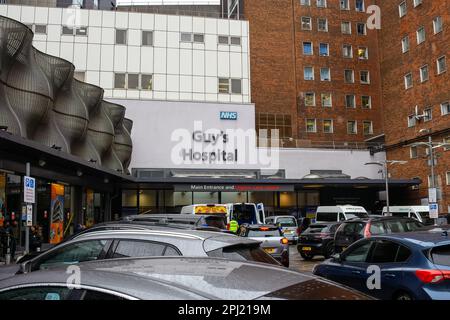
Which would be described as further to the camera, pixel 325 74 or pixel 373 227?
pixel 325 74

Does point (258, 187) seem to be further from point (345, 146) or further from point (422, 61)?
point (422, 61)

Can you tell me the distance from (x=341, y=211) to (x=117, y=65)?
2512 centimetres

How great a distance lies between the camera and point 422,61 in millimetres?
44500

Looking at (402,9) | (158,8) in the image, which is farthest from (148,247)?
(158,8)

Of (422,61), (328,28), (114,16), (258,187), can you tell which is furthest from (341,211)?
(328,28)

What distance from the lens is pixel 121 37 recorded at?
45.0 metres

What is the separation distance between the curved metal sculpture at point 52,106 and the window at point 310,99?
25358 millimetres

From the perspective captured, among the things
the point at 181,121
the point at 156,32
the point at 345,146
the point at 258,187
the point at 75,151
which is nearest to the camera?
the point at 75,151

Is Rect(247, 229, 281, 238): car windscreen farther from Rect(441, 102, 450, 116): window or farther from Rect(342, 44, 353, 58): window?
Rect(342, 44, 353, 58): window

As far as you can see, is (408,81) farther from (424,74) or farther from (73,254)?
(73,254)

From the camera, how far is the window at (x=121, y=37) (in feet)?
147

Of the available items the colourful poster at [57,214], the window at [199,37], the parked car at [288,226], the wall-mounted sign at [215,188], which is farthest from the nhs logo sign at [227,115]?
the colourful poster at [57,214]

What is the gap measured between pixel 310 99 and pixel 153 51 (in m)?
20.5

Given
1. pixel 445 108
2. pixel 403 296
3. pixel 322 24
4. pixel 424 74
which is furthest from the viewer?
pixel 322 24
